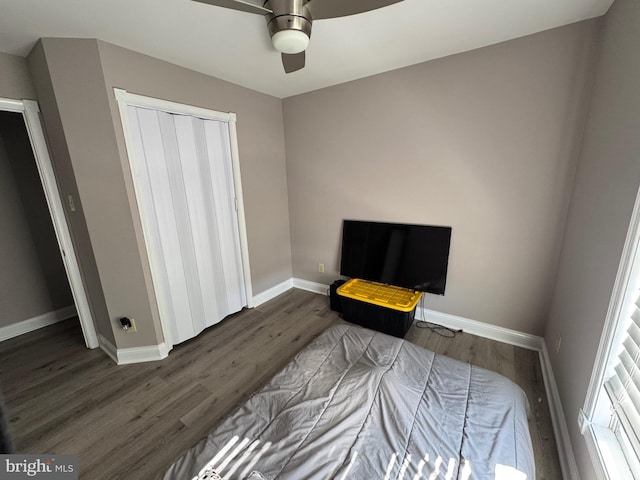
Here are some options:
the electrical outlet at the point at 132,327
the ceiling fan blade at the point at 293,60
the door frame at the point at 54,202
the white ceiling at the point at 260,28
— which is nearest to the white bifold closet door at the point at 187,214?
the electrical outlet at the point at 132,327

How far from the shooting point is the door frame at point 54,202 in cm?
197

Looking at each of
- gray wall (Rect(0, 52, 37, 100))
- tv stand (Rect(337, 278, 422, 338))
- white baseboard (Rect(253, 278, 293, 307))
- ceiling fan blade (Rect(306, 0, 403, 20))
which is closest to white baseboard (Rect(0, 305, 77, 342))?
white baseboard (Rect(253, 278, 293, 307))

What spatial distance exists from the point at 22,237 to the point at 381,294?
11.3 feet

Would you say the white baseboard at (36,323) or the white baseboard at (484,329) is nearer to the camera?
the white baseboard at (484,329)

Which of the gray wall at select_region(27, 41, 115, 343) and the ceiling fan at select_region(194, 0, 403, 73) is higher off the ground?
the ceiling fan at select_region(194, 0, 403, 73)

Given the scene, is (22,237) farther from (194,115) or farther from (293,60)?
(293,60)

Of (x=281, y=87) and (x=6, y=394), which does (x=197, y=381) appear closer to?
(x=6, y=394)

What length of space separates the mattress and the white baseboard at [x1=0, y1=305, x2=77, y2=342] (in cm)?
269

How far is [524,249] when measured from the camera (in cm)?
218

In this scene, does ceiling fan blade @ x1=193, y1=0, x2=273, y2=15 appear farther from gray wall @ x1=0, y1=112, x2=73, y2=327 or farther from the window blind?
gray wall @ x1=0, y1=112, x2=73, y2=327

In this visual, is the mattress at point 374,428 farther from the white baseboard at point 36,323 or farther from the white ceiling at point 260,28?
the white baseboard at point 36,323

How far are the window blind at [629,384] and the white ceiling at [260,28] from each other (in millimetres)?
1714

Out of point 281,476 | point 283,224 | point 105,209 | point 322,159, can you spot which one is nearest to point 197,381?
point 281,476

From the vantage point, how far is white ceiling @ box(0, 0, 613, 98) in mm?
1545
